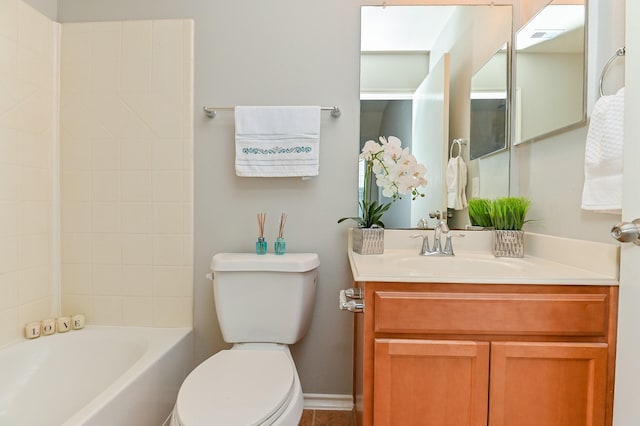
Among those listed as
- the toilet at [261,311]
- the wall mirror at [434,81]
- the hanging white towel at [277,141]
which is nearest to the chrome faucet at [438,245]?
the wall mirror at [434,81]

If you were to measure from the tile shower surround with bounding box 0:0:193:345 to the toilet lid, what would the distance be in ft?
1.97

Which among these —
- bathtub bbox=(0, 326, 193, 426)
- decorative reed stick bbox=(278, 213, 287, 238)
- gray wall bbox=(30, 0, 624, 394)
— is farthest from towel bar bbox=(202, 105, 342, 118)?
bathtub bbox=(0, 326, 193, 426)

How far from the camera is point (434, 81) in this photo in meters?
1.61

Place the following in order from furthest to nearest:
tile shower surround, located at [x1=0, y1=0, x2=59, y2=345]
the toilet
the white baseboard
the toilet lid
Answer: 1. the white baseboard
2. tile shower surround, located at [x1=0, y1=0, x2=59, y2=345]
3. the toilet
4. the toilet lid

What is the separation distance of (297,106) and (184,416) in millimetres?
1259

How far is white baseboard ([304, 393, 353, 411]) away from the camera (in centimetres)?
167

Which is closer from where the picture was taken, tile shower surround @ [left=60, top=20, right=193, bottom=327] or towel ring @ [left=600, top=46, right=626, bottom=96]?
towel ring @ [left=600, top=46, right=626, bottom=96]

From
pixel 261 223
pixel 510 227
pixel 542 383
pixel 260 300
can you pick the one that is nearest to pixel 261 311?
pixel 260 300

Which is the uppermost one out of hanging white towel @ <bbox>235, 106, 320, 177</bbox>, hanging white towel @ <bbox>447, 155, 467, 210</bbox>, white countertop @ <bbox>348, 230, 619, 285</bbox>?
hanging white towel @ <bbox>235, 106, 320, 177</bbox>

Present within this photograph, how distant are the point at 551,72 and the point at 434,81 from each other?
462 mm

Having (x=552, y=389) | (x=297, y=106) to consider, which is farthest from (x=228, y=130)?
(x=552, y=389)

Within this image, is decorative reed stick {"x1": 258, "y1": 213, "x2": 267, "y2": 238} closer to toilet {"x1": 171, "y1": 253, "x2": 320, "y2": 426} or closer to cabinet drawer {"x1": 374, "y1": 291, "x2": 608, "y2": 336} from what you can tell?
toilet {"x1": 171, "y1": 253, "x2": 320, "y2": 426}

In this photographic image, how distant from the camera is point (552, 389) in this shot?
957 millimetres

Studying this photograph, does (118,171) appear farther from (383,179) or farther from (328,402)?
(328,402)
